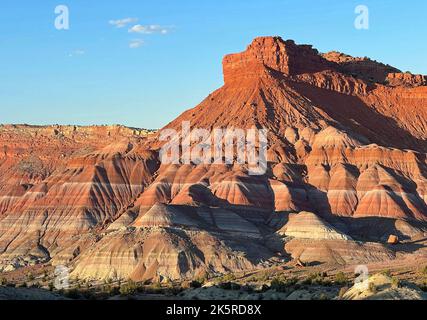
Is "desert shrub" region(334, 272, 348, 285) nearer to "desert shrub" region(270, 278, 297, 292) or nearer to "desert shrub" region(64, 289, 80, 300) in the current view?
"desert shrub" region(270, 278, 297, 292)

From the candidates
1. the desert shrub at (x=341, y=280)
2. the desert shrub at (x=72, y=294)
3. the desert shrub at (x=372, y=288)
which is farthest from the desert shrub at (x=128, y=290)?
the desert shrub at (x=372, y=288)

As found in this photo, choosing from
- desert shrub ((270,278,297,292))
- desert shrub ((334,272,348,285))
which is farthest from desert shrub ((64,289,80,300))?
desert shrub ((334,272,348,285))

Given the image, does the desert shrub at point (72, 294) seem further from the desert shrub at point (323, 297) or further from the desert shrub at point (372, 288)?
the desert shrub at point (372, 288)

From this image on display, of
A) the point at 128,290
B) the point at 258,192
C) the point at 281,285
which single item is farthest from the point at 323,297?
the point at 258,192

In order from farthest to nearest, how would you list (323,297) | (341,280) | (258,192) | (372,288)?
(258,192), (341,280), (323,297), (372,288)

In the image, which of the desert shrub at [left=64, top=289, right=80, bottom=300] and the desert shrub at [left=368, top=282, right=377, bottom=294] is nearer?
the desert shrub at [left=368, top=282, right=377, bottom=294]

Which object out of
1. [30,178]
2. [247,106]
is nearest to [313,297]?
[247,106]

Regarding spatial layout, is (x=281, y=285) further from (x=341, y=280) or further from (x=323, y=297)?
(x=323, y=297)

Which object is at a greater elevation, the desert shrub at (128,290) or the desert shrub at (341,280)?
the desert shrub at (341,280)
